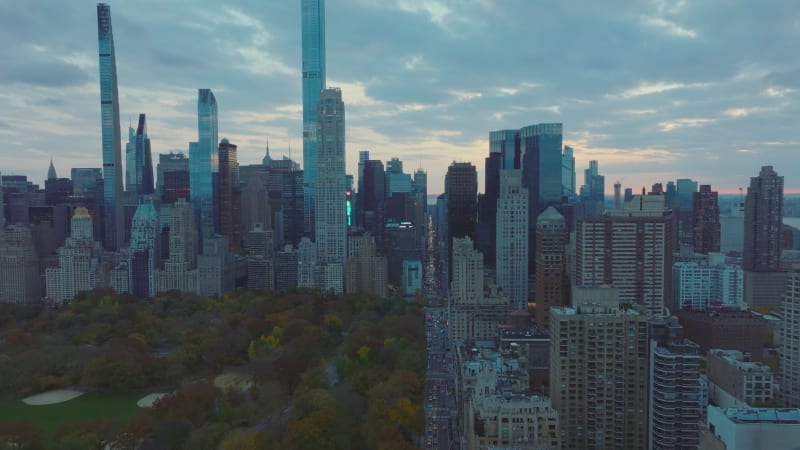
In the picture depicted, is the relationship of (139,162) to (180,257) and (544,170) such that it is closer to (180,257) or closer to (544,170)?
(180,257)

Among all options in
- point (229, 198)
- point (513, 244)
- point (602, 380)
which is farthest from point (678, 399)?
point (229, 198)

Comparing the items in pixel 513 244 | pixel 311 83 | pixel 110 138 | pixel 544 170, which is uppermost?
pixel 311 83

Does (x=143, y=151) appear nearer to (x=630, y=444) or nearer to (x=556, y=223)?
(x=556, y=223)

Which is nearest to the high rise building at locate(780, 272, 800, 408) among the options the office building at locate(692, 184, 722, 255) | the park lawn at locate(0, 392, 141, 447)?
the park lawn at locate(0, 392, 141, 447)

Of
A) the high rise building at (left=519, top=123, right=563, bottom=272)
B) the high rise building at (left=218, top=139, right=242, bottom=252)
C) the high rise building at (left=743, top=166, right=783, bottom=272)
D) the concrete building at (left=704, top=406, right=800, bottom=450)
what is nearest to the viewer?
the concrete building at (left=704, top=406, right=800, bottom=450)

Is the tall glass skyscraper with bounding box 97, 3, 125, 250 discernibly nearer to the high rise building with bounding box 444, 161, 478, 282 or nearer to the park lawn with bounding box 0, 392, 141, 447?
the high rise building with bounding box 444, 161, 478, 282

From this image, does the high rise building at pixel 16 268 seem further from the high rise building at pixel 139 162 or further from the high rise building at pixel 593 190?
the high rise building at pixel 593 190
